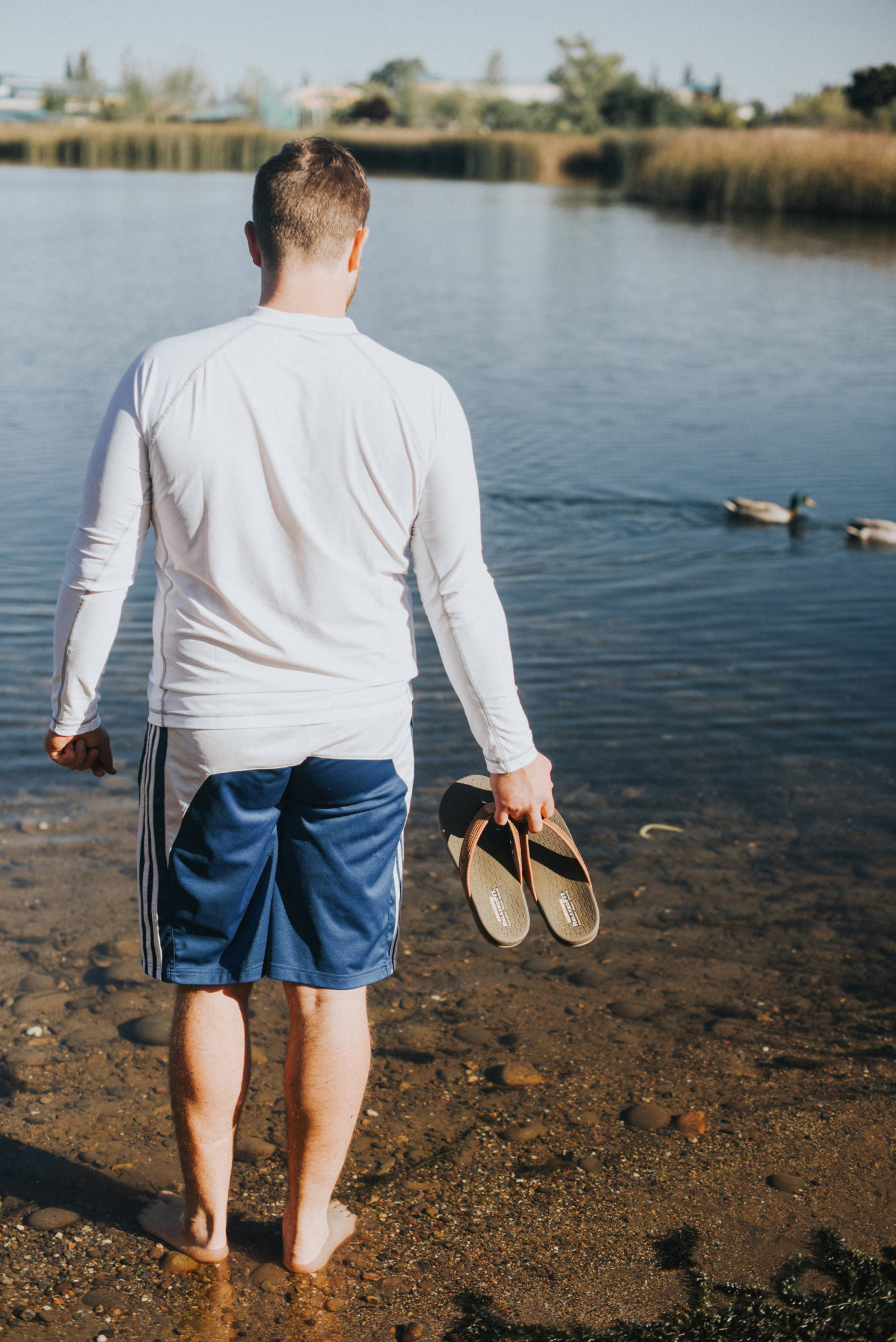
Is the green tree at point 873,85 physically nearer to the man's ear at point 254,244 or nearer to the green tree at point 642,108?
the green tree at point 642,108

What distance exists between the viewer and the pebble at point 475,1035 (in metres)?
2.93

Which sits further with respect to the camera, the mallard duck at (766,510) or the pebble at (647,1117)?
the mallard duck at (766,510)

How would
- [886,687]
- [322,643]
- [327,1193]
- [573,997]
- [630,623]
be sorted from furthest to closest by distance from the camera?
[630,623]
[886,687]
[573,997]
[327,1193]
[322,643]

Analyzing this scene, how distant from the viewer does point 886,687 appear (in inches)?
224

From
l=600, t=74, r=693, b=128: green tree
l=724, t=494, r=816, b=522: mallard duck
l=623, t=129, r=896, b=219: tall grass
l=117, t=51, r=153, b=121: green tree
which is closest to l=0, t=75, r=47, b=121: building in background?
l=117, t=51, r=153, b=121: green tree

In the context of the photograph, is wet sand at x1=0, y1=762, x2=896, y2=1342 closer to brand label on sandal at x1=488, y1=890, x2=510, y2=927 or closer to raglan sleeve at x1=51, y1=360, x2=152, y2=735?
brand label on sandal at x1=488, y1=890, x2=510, y2=927

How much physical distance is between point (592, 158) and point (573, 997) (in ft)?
167

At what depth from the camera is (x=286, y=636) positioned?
1.79 meters

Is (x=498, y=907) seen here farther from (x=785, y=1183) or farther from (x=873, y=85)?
(x=873, y=85)

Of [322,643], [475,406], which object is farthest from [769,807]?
[475,406]

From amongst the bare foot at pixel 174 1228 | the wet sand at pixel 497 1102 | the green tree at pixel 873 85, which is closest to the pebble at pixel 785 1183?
the wet sand at pixel 497 1102

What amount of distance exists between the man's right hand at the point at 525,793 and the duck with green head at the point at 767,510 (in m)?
6.91

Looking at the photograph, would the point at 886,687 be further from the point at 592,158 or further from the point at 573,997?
the point at 592,158

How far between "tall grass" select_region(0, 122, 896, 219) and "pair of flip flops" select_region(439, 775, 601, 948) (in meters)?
28.9
